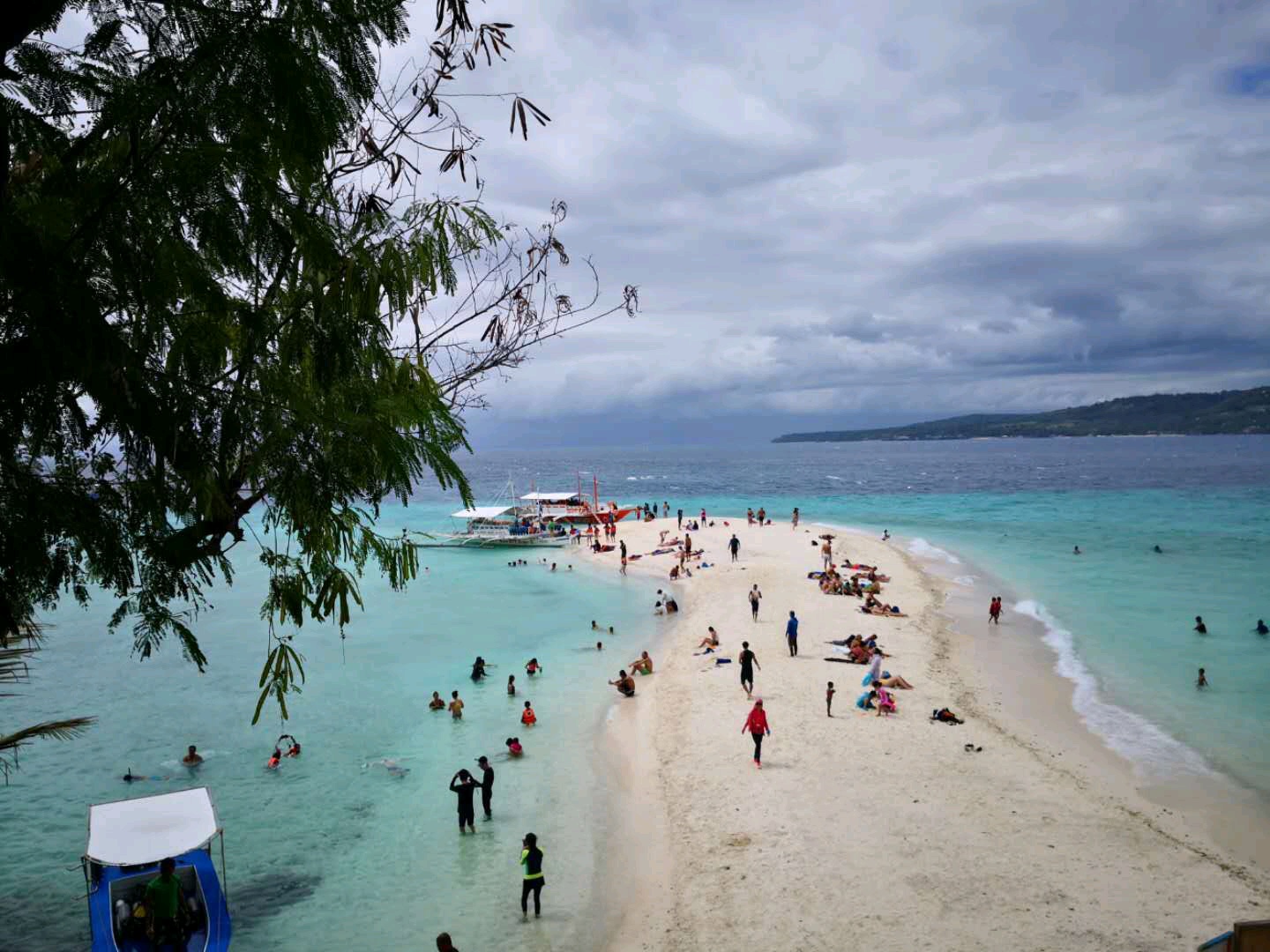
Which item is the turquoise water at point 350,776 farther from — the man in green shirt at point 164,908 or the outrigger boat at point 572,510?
the outrigger boat at point 572,510

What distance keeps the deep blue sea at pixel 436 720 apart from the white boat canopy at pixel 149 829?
5.52 feet

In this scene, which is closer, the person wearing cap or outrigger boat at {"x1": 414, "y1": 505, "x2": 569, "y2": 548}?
the person wearing cap

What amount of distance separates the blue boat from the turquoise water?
1270mm

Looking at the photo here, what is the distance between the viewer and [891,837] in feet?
39.6

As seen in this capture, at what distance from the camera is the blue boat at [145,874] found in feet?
30.8

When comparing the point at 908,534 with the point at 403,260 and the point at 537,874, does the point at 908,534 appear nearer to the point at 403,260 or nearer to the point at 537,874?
the point at 537,874

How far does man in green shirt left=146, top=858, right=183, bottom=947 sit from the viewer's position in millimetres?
9383

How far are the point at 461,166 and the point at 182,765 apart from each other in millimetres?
17510

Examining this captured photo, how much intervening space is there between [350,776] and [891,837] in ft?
34.2

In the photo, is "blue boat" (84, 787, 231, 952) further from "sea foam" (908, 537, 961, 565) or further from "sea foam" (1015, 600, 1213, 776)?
"sea foam" (908, 537, 961, 565)

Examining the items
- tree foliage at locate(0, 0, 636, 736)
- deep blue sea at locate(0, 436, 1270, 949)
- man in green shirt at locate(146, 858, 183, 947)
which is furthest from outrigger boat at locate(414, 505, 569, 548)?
tree foliage at locate(0, 0, 636, 736)

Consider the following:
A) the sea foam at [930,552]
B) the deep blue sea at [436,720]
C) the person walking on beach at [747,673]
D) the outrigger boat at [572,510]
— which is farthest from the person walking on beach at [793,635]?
the outrigger boat at [572,510]

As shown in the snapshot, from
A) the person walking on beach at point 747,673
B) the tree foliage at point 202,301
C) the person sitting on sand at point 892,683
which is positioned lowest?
the person sitting on sand at point 892,683

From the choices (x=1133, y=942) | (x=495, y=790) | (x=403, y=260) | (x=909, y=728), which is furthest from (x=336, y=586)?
(x=909, y=728)
